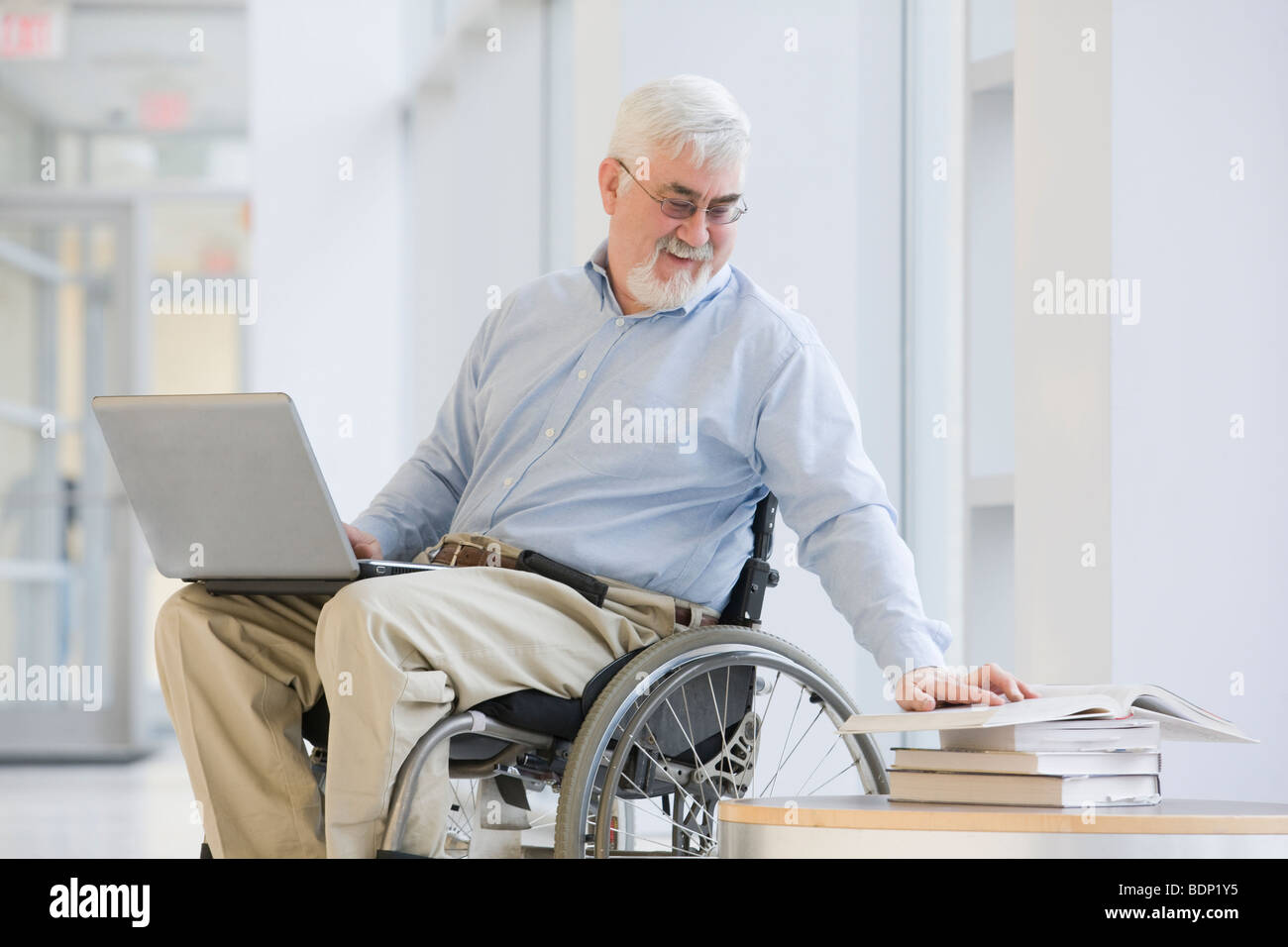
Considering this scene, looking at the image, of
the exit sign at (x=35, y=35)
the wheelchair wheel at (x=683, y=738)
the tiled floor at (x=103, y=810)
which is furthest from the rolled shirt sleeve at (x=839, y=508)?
the exit sign at (x=35, y=35)

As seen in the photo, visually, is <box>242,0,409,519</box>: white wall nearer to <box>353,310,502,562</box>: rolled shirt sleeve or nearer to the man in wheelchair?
<box>353,310,502,562</box>: rolled shirt sleeve

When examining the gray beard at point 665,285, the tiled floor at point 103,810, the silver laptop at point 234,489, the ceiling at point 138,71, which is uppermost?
the ceiling at point 138,71

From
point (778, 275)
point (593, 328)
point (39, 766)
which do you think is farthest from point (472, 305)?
point (593, 328)

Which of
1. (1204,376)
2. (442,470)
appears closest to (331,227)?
(442,470)

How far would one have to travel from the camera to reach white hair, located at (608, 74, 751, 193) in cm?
180

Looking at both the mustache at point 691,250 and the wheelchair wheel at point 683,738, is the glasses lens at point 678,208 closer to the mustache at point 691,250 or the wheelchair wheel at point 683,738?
the mustache at point 691,250

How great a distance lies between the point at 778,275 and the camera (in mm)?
3062

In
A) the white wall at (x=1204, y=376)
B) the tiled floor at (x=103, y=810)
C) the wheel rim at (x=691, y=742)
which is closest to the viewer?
the wheel rim at (x=691, y=742)

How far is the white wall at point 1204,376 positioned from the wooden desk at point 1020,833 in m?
0.83

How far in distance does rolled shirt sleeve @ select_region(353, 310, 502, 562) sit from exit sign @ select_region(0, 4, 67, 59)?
15.7 ft

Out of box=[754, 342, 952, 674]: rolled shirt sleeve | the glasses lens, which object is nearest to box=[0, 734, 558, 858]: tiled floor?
box=[754, 342, 952, 674]: rolled shirt sleeve

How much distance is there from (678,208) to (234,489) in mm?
661

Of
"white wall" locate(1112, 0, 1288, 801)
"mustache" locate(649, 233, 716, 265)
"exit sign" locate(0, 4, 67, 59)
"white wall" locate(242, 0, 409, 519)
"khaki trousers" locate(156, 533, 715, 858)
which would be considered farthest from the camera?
"exit sign" locate(0, 4, 67, 59)

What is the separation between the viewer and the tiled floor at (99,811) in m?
3.29
